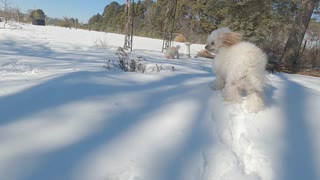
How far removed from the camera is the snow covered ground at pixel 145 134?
1860 millimetres

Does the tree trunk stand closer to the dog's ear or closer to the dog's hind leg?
the dog's ear

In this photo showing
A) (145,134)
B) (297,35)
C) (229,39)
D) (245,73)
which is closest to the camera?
(145,134)

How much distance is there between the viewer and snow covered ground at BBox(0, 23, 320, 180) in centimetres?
186

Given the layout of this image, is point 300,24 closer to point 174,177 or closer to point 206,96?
point 206,96

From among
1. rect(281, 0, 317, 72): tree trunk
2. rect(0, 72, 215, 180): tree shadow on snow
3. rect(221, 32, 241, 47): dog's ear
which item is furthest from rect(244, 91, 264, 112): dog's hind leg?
rect(281, 0, 317, 72): tree trunk

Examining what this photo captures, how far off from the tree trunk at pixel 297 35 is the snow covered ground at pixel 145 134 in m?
6.93

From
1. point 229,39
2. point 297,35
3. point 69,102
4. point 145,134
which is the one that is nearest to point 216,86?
point 229,39

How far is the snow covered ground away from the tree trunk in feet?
22.7

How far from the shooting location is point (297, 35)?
9.65m

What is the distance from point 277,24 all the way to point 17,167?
1437 centimetres

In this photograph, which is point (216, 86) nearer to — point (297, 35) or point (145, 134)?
point (145, 134)

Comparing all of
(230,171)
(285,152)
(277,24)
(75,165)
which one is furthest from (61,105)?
(277,24)

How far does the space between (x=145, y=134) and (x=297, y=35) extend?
9056 mm

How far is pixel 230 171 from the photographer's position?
212 cm
